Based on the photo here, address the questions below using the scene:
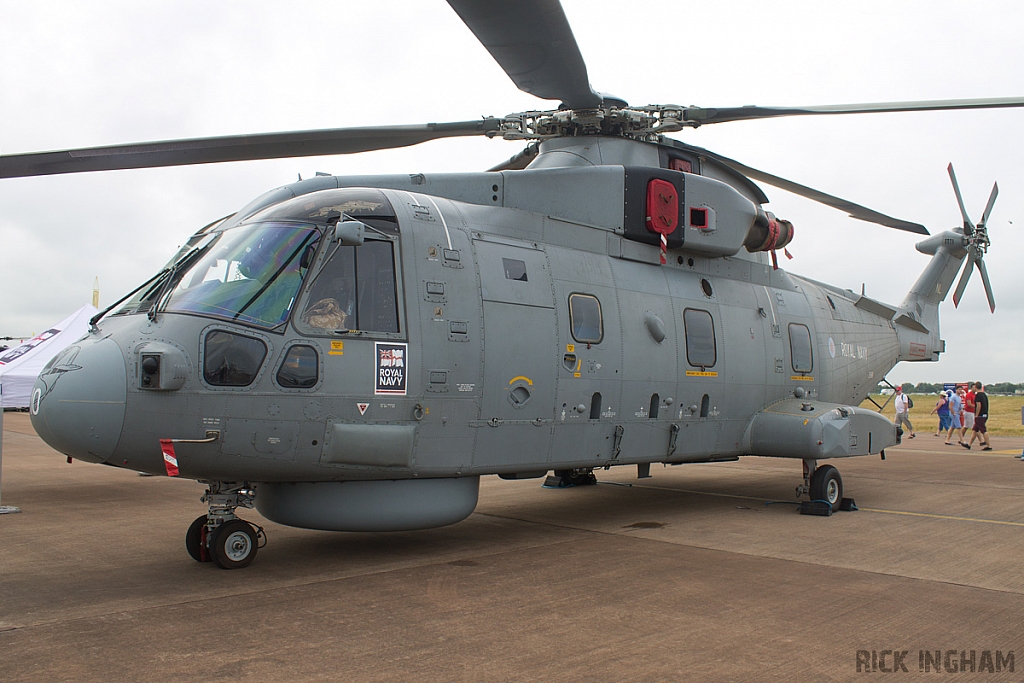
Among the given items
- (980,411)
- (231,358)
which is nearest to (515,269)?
(231,358)

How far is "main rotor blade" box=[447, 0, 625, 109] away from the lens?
17.9 feet

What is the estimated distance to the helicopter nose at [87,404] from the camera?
562cm

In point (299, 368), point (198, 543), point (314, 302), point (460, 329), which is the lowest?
point (198, 543)

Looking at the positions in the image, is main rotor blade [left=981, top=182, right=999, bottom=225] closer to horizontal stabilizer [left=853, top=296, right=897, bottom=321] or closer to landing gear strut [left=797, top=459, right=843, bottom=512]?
horizontal stabilizer [left=853, top=296, right=897, bottom=321]

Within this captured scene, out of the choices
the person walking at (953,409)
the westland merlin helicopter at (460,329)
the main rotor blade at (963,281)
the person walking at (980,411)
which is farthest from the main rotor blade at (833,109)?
the person walking at (953,409)

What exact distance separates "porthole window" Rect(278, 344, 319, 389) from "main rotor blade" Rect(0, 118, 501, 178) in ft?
8.58

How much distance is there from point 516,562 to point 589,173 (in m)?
4.34

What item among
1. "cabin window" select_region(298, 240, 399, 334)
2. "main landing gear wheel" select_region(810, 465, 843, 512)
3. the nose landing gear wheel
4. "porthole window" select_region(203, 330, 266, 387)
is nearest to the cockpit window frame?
"cabin window" select_region(298, 240, 399, 334)

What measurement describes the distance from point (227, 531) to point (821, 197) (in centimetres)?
900

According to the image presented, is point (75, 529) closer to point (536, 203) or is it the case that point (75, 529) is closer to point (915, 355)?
point (536, 203)

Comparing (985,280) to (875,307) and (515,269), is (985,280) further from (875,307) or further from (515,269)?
(515,269)

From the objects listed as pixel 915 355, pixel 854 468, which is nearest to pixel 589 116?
pixel 915 355

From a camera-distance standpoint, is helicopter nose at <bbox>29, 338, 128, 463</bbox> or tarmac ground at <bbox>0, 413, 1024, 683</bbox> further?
helicopter nose at <bbox>29, 338, 128, 463</bbox>

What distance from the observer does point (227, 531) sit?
20.5 ft
